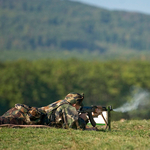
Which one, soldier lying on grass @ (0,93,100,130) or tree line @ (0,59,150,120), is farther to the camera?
tree line @ (0,59,150,120)

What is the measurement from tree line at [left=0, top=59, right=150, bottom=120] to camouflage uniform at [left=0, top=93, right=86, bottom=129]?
73005 mm

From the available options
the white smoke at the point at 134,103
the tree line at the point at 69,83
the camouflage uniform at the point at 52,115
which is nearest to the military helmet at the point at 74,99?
the camouflage uniform at the point at 52,115

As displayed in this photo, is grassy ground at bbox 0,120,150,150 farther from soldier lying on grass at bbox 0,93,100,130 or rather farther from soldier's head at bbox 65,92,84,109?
soldier's head at bbox 65,92,84,109

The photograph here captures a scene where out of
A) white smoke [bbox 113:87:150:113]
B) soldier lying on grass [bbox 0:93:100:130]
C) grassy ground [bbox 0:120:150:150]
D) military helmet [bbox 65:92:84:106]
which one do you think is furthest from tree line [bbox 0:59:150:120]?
grassy ground [bbox 0:120:150:150]

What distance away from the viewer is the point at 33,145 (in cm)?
890

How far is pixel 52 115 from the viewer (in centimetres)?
1125

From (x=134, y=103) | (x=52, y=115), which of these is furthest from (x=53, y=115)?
(x=134, y=103)

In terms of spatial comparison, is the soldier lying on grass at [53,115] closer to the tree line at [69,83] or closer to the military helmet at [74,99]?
the military helmet at [74,99]

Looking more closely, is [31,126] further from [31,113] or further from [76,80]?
[76,80]

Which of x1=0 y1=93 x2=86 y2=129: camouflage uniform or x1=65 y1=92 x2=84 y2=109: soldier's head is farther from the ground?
x1=65 y1=92 x2=84 y2=109: soldier's head

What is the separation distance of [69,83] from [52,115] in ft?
273

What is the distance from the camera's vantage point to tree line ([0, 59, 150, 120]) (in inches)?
3443

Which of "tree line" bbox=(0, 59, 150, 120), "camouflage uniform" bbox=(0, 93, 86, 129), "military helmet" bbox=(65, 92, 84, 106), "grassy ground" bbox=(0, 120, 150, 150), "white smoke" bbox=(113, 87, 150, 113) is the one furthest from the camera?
"tree line" bbox=(0, 59, 150, 120)

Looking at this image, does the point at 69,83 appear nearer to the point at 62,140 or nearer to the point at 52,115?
the point at 52,115
